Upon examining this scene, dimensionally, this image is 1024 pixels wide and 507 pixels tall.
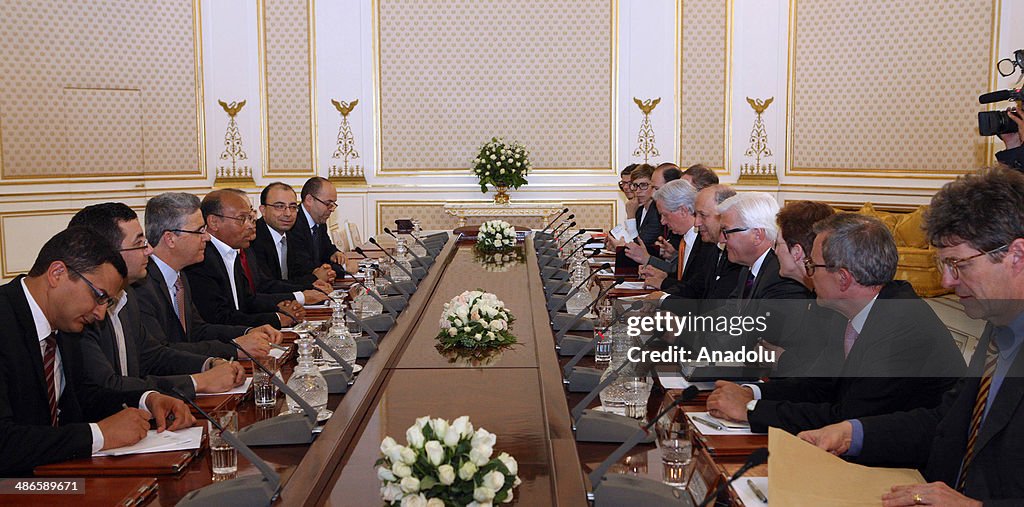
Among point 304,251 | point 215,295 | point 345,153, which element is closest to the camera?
point 215,295

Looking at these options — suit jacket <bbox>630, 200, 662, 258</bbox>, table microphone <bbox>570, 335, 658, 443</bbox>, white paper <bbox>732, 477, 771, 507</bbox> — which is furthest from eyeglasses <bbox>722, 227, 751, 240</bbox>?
suit jacket <bbox>630, 200, 662, 258</bbox>

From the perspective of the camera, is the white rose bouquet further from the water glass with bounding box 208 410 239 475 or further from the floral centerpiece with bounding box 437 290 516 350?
the water glass with bounding box 208 410 239 475

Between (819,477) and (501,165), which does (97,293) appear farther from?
(501,165)

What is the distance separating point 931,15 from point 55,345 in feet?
25.4

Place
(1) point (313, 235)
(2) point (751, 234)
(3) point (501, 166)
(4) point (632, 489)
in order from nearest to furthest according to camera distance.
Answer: (4) point (632, 489) → (2) point (751, 234) → (1) point (313, 235) → (3) point (501, 166)

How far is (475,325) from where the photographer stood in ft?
10.0

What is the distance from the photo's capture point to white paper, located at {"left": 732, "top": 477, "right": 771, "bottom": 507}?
1771 millimetres

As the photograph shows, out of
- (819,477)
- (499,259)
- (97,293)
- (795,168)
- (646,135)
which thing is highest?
(646,135)

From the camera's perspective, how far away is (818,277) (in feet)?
7.68

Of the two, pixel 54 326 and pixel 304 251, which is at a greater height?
pixel 54 326

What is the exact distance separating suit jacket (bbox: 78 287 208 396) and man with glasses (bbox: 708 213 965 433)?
1576 mm

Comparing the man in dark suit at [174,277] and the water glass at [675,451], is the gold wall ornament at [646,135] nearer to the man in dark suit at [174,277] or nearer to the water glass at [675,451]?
the man in dark suit at [174,277]

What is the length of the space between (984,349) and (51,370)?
7.07 ft

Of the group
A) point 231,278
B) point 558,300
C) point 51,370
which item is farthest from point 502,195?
point 51,370
